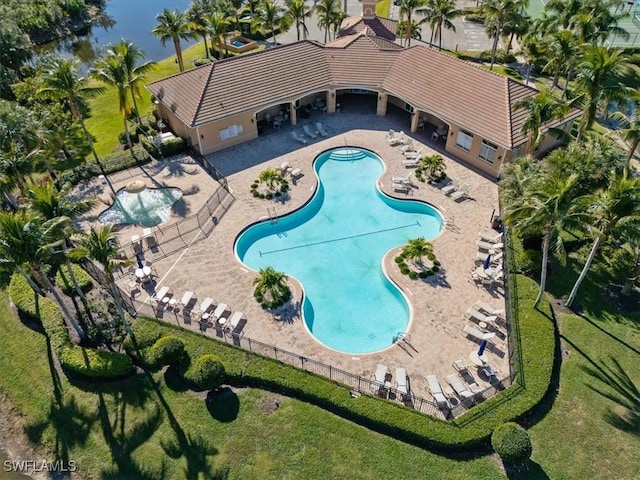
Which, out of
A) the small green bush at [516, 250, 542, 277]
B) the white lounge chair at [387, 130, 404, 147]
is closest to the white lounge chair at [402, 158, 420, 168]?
the white lounge chair at [387, 130, 404, 147]

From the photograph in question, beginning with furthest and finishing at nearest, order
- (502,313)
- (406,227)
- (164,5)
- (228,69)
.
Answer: (164,5) → (228,69) → (406,227) → (502,313)

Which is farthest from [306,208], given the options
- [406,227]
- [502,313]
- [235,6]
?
[235,6]

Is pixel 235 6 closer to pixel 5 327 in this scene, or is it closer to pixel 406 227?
pixel 406 227

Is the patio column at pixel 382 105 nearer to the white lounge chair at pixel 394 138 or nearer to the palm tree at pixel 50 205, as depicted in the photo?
the white lounge chair at pixel 394 138

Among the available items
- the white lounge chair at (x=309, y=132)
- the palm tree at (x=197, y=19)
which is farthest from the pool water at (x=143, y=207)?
the palm tree at (x=197, y=19)

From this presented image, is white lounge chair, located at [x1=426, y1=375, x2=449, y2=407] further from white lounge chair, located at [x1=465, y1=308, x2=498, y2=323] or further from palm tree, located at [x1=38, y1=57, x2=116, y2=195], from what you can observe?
palm tree, located at [x1=38, y1=57, x2=116, y2=195]

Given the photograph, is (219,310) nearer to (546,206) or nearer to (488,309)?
(488,309)
